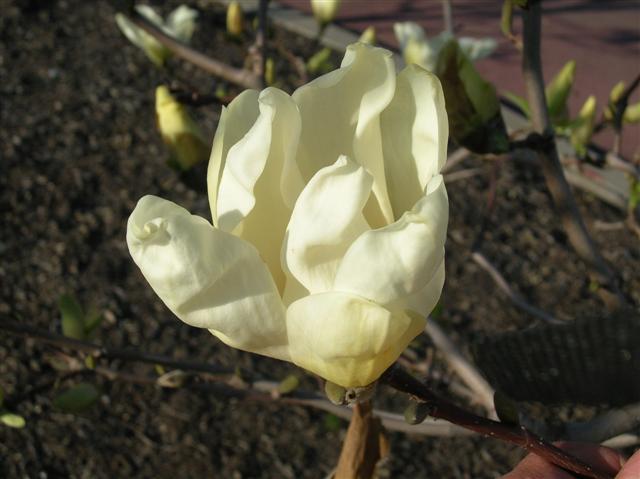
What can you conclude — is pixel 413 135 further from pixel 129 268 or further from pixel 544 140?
pixel 129 268

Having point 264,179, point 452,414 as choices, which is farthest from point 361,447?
point 264,179

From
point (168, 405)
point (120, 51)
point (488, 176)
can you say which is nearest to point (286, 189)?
point (168, 405)

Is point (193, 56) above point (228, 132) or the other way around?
the other way around

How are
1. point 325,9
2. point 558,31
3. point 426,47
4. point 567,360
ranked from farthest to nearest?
point 558,31, point 325,9, point 426,47, point 567,360

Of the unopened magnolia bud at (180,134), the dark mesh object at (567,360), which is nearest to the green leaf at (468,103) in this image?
the dark mesh object at (567,360)

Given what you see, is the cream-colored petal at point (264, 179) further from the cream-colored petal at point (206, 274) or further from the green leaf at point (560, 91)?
the green leaf at point (560, 91)
